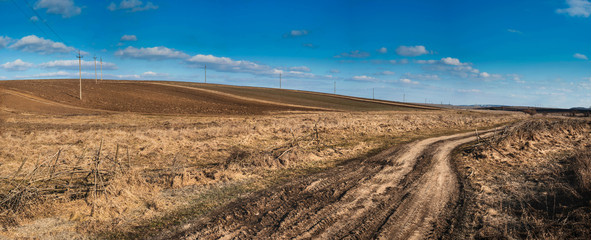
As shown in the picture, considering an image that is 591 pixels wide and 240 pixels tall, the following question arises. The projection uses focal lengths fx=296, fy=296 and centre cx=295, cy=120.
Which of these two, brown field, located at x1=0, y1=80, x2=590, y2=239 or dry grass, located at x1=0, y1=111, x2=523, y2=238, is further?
dry grass, located at x1=0, y1=111, x2=523, y2=238

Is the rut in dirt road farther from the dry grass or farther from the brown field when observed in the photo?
the dry grass

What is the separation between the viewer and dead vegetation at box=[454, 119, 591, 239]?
608cm

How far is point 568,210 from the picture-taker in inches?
276

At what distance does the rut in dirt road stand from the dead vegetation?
642 millimetres

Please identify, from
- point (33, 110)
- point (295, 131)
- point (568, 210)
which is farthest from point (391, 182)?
point (33, 110)

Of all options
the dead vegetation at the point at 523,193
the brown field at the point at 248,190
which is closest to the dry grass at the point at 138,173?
the brown field at the point at 248,190

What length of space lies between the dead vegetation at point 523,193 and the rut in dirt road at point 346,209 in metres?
0.64

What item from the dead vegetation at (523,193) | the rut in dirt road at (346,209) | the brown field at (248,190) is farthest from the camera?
the brown field at (248,190)

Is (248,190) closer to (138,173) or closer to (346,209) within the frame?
(346,209)

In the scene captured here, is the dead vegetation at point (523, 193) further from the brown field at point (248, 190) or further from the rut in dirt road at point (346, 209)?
the rut in dirt road at point (346, 209)

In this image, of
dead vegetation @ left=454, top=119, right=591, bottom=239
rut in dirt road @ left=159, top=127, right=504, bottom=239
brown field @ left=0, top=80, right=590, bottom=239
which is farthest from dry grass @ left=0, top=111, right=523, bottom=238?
dead vegetation @ left=454, top=119, right=591, bottom=239

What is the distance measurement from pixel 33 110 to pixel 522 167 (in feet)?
156

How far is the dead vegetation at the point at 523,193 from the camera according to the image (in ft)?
19.9

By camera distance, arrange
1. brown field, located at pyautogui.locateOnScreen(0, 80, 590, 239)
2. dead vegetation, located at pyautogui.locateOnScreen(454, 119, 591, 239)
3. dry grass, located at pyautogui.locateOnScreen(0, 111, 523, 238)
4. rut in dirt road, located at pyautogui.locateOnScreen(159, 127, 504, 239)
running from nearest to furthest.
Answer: dead vegetation, located at pyautogui.locateOnScreen(454, 119, 591, 239) → rut in dirt road, located at pyautogui.locateOnScreen(159, 127, 504, 239) → brown field, located at pyautogui.locateOnScreen(0, 80, 590, 239) → dry grass, located at pyautogui.locateOnScreen(0, 111, 523, 238)
